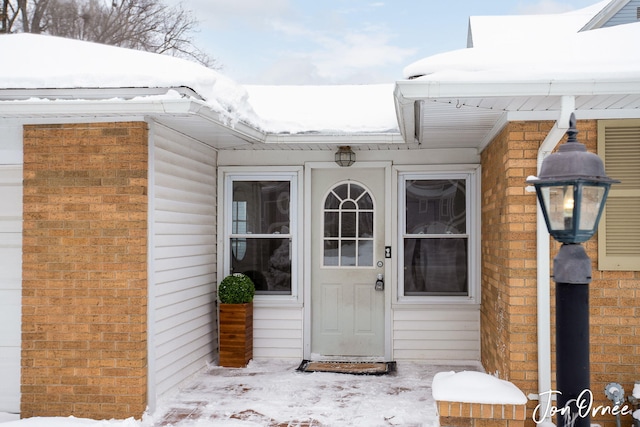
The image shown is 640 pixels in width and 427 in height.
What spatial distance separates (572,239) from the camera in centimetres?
261

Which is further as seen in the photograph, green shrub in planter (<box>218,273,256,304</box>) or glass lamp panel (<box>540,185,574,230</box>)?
green shrub in planter (<box>218,273,256,304</box>)

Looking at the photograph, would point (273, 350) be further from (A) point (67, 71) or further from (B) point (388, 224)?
(A) point (67, 71)

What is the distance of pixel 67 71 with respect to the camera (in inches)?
184

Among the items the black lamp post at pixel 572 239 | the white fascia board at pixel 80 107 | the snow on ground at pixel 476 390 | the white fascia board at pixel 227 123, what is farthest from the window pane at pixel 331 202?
the black lamp post at pixel 572 239

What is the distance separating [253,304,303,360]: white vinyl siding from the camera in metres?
7.00

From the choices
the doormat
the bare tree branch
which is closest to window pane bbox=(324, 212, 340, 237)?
the doormat

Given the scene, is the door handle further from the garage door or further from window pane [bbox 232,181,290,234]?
the garage door

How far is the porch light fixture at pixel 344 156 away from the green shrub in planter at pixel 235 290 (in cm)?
168

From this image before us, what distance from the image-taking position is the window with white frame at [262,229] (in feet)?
23.3

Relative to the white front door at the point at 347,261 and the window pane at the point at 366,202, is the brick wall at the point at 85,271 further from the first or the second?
the window pane at the point at 366,202

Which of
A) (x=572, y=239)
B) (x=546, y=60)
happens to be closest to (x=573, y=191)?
(x=572, y=239)

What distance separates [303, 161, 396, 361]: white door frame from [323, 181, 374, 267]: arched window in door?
0.65 feet

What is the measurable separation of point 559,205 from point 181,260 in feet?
13.1

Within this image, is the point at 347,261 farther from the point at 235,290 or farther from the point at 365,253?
the point at 235,290
